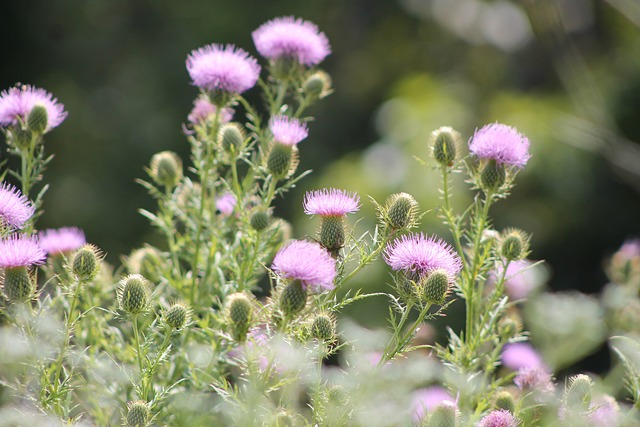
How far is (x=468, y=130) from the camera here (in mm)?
7473

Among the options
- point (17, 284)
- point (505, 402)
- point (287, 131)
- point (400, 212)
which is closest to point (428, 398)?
point (505, 402)

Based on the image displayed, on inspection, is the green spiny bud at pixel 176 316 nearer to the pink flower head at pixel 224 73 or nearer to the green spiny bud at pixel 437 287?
the green spiny bud at pixel 437 287

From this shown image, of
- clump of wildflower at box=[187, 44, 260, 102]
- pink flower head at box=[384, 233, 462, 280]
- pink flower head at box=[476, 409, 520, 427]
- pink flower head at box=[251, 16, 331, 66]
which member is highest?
pink flower head at box=[251, 16, 331, 66]

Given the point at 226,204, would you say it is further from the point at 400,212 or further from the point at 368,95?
the point at 368,95

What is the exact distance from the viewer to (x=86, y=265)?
1677 mm

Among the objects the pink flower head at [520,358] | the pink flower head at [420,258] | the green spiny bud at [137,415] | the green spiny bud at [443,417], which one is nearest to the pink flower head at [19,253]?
the green spiny bud at [137,415]

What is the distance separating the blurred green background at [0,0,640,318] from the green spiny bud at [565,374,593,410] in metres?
4.60

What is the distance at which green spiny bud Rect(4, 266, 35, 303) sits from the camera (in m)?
1.64

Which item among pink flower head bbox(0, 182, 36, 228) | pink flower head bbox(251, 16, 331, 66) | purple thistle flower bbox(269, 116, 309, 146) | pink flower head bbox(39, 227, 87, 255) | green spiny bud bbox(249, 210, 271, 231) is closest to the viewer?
pink flower head bbox(0, 182, 36, 228)

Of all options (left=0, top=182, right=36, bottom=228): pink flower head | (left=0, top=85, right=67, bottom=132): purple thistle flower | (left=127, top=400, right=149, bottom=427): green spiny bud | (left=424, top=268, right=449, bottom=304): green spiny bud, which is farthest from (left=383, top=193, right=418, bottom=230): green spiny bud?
(left=0, top=85, right=67, bottom=132): purple thistle flower

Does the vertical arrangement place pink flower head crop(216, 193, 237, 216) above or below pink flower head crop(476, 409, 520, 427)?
above

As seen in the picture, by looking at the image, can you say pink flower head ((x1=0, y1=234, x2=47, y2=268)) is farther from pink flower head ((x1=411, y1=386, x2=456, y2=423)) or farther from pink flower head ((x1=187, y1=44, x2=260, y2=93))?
pink flower head ((x1=411, y1=386, x2=456, y2=423))

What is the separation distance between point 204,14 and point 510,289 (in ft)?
25.7

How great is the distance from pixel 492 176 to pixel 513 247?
0.18m
